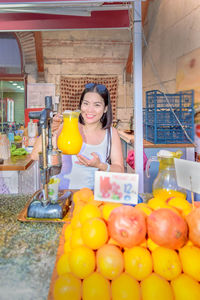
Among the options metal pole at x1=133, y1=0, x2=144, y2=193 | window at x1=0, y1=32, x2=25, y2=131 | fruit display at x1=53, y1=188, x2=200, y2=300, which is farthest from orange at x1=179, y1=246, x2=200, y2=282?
window at x1=0, y1=32, x2=25, y2=131

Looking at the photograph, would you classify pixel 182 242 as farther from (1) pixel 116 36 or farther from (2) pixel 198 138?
(1) pixel 116 36

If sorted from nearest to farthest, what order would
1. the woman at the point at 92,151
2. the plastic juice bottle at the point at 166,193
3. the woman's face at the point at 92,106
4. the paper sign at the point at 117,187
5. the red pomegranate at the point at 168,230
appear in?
the red pomegranate at the point at 168,230 → the paper sign at the point at 117,187 → the plastic juice bottle at the point at 166,193 → the woman's face at the point at 92,106 → the woman at the point at 92,151

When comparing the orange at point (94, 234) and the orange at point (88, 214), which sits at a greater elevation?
the orange at point (88, 214)

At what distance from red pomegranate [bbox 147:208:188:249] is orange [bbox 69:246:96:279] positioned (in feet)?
0.60

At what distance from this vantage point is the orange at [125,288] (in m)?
0.58

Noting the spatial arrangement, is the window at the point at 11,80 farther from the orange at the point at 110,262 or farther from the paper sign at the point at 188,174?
the orange at the point at 110,262

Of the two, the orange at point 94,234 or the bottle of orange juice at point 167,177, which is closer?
the orange at point 94,234

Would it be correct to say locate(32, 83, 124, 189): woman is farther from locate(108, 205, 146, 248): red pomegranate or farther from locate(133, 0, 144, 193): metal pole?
locate(108, 205, 146, 248): red pomegranate

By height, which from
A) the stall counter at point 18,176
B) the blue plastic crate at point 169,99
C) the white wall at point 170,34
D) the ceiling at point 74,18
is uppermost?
the white wall at point 170,34

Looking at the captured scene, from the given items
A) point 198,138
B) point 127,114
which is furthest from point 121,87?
point 198,138

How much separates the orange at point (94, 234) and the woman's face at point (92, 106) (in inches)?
45.7

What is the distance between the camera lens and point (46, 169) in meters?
1.00

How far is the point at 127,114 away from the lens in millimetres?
6492

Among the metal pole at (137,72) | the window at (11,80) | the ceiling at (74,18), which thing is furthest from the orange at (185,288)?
the window at (11,80)
